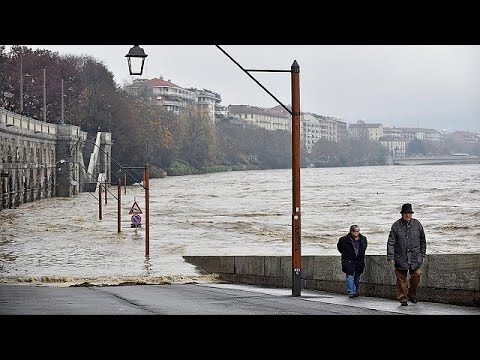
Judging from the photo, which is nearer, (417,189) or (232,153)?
(417,189)

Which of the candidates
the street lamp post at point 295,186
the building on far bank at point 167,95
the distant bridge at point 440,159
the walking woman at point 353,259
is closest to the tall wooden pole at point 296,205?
the street lamp post at point 295,186

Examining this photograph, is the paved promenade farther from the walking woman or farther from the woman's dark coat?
the woman's dark coat

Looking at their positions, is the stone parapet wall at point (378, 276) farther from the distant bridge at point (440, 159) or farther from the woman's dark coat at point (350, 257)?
the distant bridge at point (440, 159)

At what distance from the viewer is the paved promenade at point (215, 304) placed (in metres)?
16.6

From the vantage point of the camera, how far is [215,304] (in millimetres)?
18922

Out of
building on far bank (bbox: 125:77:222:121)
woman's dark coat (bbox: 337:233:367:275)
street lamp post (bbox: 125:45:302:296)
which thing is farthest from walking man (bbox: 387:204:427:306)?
building on far bank (bbox: 125:77:222:121)

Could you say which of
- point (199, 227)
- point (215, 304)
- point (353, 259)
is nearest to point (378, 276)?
point (353, 259)

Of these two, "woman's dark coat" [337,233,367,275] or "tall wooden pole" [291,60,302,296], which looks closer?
"woman's dark coat" [337,233,367,275]

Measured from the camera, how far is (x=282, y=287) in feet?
80.5

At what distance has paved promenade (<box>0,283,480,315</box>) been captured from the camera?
1659cm

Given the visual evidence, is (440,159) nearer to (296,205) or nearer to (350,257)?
(296,205)
